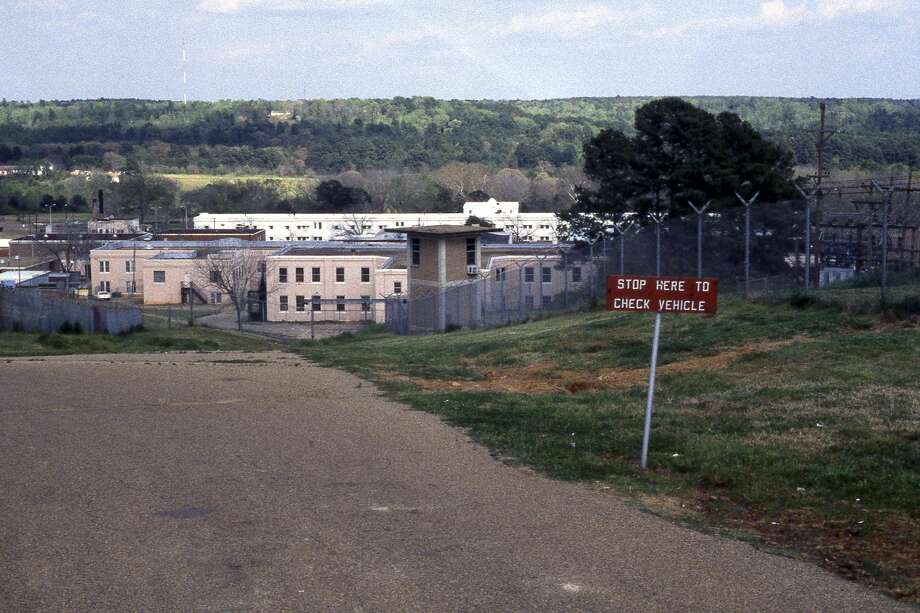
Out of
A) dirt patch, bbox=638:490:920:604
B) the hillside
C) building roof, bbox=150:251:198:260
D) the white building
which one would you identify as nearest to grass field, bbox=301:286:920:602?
dirt patch, bbox=638:490:920:604

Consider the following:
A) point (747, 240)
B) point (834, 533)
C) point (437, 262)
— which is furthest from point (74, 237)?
point (834, 533)

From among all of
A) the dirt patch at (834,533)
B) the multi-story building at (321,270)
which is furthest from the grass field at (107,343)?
the dirt patch at (834,533)

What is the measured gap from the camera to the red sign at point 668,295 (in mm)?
10328

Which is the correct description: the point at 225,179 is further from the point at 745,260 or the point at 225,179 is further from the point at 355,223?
the point at 745,260

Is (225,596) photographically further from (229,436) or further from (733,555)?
(229,436)

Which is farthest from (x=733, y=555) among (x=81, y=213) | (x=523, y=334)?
(x=81, y=213)

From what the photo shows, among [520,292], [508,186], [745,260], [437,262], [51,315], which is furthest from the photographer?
[508,186]

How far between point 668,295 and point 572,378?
7.48m

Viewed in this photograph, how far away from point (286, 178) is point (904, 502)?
470 ft

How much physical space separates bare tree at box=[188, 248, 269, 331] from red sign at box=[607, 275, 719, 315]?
1948 inches

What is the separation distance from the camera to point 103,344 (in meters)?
29.9

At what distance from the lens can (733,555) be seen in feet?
24.6

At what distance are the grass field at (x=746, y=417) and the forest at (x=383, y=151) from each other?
57519mm

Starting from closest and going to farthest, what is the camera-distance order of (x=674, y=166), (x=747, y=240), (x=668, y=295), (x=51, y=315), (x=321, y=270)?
(x=668, y=295) < (x=747, y=240) < (x=51, y=315) < (x=674, y=166) < (x=321, y=270)
